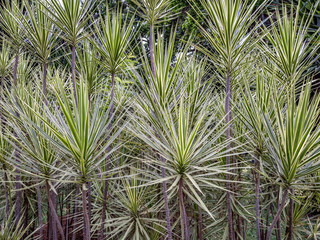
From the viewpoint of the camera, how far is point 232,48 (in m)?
1.54

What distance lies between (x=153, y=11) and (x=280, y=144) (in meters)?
1.01

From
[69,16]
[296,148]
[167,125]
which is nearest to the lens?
[296,148]

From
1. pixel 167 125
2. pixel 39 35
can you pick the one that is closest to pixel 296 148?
pixel 167 125

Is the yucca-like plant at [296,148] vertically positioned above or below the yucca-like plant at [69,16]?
below

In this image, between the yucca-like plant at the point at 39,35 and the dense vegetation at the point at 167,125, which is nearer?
the dense vegetation at the point at 167,125

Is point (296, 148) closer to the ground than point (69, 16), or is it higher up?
closer to the ground

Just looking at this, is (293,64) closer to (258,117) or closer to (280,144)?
(258,117)

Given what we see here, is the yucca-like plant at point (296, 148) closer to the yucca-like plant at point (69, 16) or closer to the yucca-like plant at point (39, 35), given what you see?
the yucca-like plant at point (69, 16)

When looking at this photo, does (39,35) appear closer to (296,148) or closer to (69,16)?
(69,16)

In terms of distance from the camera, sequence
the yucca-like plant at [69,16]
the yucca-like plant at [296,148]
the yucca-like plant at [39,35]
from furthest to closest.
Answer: the yucca-like plant at [39,35]
the yucca-like plant at [69,16]
the yucca-like plant at [296,148]

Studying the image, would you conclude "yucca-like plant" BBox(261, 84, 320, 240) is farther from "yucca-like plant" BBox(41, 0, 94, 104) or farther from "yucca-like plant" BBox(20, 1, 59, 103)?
"yucca-like plant" BBox(20, 1, 59, 103)

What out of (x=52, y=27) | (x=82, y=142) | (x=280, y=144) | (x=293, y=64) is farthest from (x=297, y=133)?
(x=52, y=27)

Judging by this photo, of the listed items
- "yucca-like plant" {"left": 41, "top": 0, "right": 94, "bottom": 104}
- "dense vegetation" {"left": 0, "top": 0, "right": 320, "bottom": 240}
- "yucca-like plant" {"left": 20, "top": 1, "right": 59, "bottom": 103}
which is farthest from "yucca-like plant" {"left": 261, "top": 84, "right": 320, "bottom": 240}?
Result: "yucca-like plant" {"left": 20, "top": 1, "right": 59, "bottom": 103}

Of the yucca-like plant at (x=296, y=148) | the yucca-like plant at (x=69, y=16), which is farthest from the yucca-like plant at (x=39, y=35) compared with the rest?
the yucca-like plant at (x=296, y=148)
